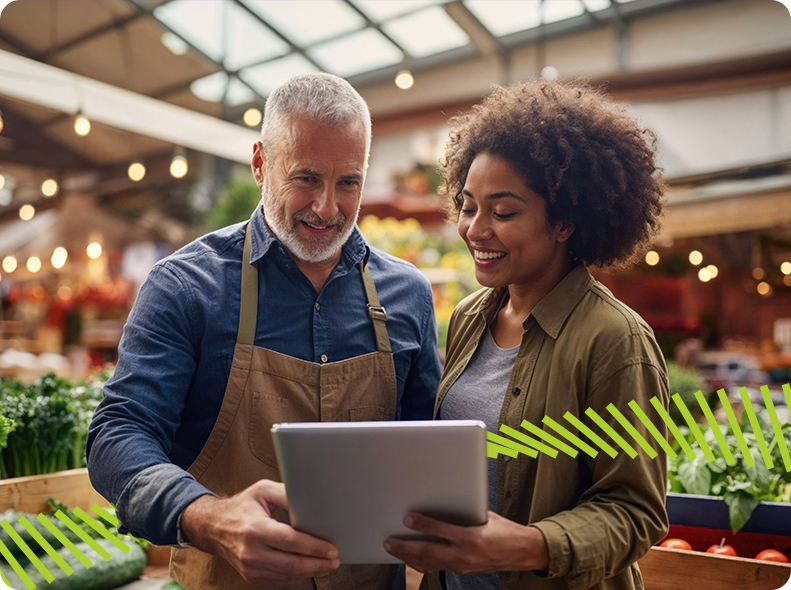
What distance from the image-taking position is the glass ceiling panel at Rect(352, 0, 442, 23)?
25.9ft

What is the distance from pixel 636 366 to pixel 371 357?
763mm

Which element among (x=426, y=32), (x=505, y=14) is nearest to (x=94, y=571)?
(x=505, y=14)

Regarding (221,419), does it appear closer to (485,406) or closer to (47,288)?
(485,406)

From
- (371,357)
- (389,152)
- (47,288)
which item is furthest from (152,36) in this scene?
(371,357)

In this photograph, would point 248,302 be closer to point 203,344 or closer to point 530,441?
point 203,344

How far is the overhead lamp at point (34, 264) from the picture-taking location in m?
9.57

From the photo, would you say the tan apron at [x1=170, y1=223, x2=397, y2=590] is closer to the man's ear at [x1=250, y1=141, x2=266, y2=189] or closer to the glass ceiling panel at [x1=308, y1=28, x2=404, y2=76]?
the man's ear at [x1=250, y1=141, x2=266, y2=189]

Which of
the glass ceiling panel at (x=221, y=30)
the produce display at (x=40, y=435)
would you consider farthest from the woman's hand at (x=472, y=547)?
the glass ceiling panel at (x=221, y=30)

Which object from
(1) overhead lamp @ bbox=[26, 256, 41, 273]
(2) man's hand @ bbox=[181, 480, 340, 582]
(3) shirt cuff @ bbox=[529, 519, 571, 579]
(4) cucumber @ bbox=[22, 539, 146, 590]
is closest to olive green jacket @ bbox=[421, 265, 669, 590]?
(3) shirt cuff @ bbox=[529, 519, 571, 579]

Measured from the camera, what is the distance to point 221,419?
1.64 m

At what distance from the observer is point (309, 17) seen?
27.8ft

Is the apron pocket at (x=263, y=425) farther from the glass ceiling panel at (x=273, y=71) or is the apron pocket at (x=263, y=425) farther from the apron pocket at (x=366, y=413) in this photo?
→ the glass ceiling panel at (x=273, y=71)

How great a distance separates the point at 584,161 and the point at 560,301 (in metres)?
0.34

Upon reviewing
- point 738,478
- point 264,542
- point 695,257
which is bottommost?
point 738,478
